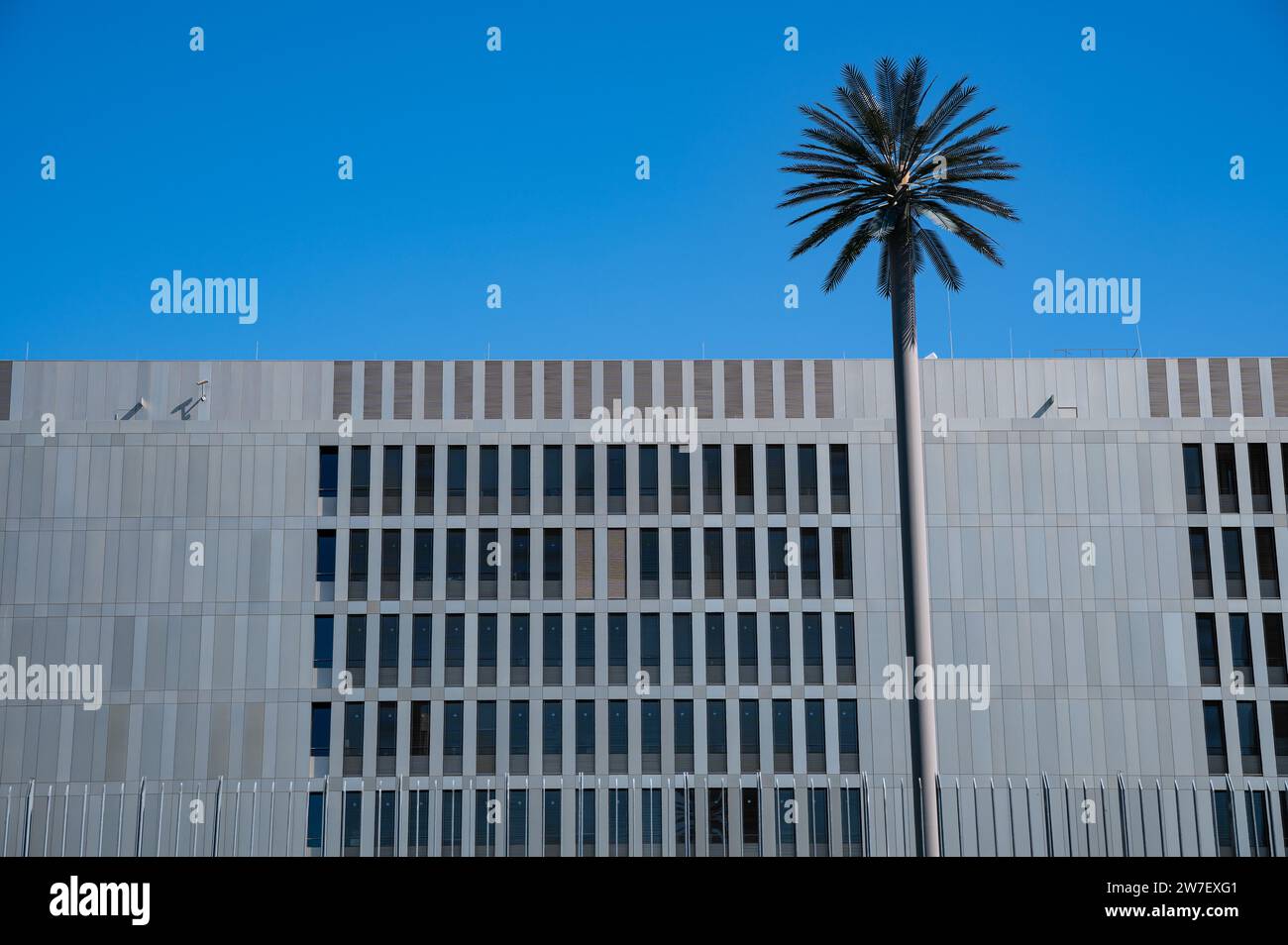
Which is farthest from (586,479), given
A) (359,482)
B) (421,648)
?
(421,648)

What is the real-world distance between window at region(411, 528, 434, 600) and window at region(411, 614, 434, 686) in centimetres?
93

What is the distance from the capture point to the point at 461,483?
1960 inches

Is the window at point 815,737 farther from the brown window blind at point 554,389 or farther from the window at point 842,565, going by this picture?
the brown window blind at point 554,389

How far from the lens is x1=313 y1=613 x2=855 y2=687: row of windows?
48062mm

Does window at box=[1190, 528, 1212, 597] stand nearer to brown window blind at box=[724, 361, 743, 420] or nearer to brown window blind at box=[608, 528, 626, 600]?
brown window blind at box=[724, 361, 743, 420]

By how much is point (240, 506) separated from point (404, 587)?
722cm

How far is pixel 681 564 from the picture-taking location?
49.2 metres

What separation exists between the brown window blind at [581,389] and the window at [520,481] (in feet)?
8.21

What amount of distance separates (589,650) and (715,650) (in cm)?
495

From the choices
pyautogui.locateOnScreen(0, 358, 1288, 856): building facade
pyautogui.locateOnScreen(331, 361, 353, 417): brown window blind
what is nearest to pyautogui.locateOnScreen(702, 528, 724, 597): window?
pyautogui.locateOnScreen(0, 358, 1288, 856): building facade

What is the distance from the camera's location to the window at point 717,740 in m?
47.2
